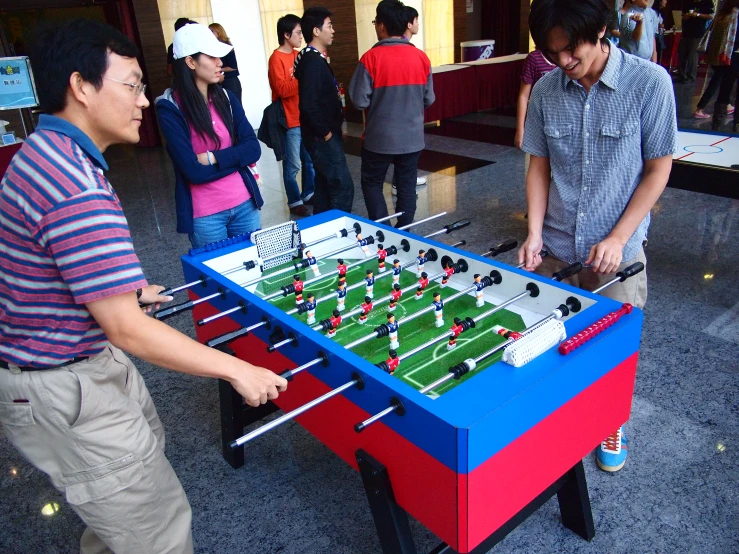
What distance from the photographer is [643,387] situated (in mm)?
2400

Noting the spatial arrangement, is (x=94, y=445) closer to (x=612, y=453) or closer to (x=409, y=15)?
(x=612, y=453)

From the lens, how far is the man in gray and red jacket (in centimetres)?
345

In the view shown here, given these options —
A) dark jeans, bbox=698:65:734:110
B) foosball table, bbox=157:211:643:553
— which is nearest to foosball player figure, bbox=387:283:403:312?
foosball table, bbox=157:211:643:553

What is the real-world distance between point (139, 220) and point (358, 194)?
1.86 metres

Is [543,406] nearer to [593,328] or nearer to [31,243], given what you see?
[593,328]

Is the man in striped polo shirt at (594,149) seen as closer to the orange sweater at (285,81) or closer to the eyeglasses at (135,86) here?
the eyeglasses at (135,86)

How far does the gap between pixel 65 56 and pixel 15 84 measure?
14.2ft

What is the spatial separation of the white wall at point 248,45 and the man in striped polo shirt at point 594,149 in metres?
6.49

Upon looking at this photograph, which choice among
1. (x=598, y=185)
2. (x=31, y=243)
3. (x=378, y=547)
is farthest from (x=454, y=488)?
(x=598, y=185)

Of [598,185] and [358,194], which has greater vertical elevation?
[598,185]

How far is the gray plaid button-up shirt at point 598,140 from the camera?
1.68 m

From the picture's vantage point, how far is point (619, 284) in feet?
6.21

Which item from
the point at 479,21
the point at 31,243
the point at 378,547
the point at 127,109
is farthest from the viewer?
the point at 479,21

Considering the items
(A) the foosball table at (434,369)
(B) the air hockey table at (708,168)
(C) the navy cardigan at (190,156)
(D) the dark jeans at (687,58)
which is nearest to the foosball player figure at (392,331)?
(A) the foosball table at (434,369)
